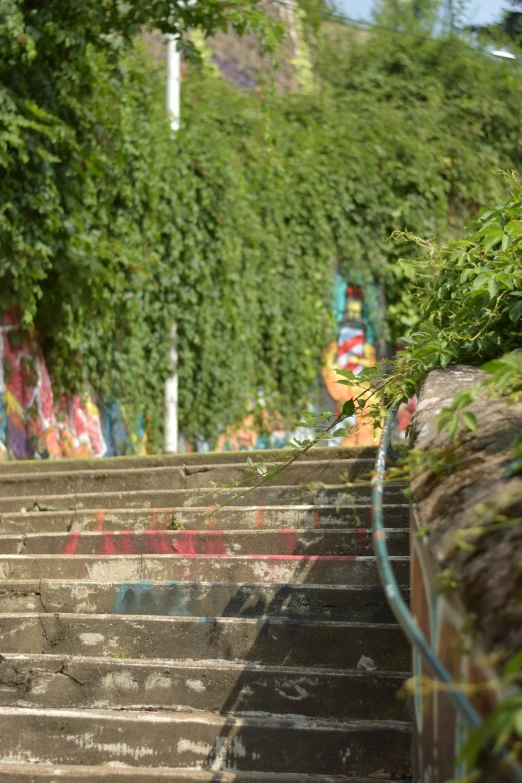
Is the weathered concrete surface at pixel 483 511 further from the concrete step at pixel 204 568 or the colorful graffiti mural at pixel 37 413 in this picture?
the colorful graffiti mural at pixel 37 413

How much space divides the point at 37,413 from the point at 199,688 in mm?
5584

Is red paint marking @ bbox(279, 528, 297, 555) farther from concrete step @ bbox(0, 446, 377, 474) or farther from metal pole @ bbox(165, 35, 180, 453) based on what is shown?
metal pole @ bbox(165, 35, 180, 453)

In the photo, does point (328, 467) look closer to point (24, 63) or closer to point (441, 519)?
point (441, 519)

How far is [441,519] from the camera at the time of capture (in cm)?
210

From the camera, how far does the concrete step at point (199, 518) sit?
4965 millimetres

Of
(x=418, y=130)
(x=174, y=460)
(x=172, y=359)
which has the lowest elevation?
(x=174, y=460)

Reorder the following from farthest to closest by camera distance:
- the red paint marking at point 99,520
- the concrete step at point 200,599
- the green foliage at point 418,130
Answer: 1. the green foliage at point 418,130
2. the red paint marking at point 99,520
3. the concrete step at point 200,599

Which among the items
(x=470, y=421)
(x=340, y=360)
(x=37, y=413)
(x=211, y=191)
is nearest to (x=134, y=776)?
(x=470, y=421)

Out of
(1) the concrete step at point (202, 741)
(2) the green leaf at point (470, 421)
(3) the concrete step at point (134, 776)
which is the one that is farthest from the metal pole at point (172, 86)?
(2) the green leaf at point (470, 421)

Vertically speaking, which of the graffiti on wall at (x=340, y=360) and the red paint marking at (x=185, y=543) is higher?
the graffiti on wall at (x=340, y=360)

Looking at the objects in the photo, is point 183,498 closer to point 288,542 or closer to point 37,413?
point 288,542

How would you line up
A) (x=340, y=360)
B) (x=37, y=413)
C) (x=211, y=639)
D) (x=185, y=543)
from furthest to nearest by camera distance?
(x=340, y=360) → (x=37, y=413) → (x=185, y=543) → (x=211, y=639)

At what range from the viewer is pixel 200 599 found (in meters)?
4.27

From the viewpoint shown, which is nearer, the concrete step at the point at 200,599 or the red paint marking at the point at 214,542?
the concrete step at the point at 200,599
